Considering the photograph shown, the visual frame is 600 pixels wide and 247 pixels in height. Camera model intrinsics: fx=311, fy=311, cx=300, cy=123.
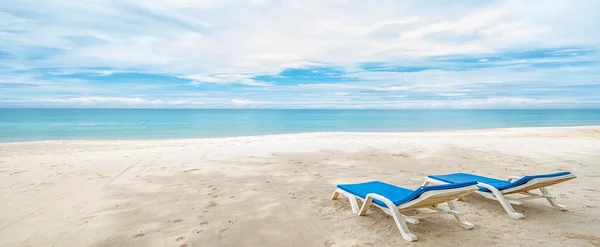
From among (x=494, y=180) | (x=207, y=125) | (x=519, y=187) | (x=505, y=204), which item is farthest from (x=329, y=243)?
(x=207, y=125)

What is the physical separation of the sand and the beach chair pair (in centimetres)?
15

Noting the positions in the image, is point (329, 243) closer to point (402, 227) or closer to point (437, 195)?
point (402, 227)

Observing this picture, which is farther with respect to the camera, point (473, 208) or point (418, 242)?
point (473, 208)

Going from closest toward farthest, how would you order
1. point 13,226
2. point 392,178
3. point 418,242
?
point 418,242 → point 13,226 → point 392,178

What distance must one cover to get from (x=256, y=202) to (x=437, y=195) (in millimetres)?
2636

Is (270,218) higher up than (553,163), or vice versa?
(270,218)

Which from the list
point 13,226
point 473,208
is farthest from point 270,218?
point 13,226

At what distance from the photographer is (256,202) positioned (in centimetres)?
478

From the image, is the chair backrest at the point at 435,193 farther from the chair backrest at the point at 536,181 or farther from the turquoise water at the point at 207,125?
the turquoise water at the point at 207,125

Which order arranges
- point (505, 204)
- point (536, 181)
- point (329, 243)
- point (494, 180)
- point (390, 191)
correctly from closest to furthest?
point (329, 243)
point (536, 181)
point (505, 204)
point (390, 191)
point (494, 180)

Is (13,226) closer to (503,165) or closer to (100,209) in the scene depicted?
(100,209)

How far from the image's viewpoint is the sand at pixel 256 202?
353 cm

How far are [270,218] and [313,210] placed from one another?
0.65 meters

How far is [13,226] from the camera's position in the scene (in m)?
3.98
